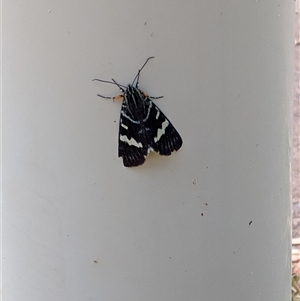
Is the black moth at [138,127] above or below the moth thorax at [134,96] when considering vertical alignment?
below

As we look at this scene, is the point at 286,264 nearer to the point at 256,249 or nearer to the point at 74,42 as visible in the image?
the point at 256,249

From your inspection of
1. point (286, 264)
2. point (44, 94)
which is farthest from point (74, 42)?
point (286, 264)

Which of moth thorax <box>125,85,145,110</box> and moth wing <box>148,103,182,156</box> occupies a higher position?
moth thorax <box>125,85,145,110</box>

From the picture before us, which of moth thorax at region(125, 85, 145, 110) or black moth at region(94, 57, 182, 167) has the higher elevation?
moth thorax at region(125, 85, 145, 110)

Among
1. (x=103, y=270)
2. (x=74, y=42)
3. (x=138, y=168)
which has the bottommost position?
(x=103, y=270)
